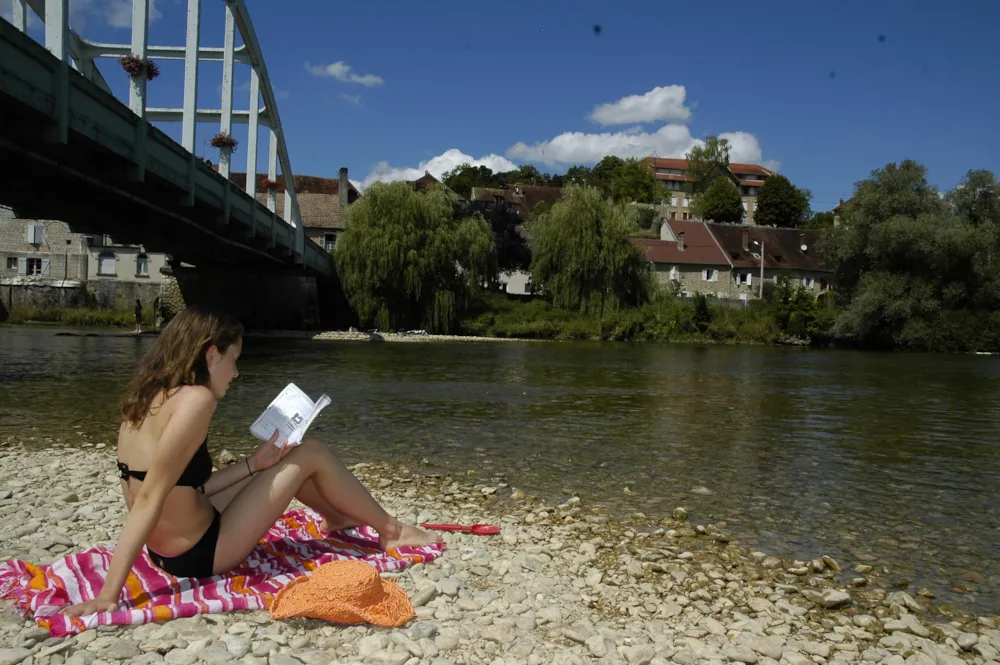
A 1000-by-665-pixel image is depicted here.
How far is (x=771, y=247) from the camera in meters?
70.4

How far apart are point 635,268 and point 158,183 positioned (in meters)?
31.2

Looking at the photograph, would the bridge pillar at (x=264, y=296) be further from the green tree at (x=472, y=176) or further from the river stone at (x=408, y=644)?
the green tree at (x=472, y=176)

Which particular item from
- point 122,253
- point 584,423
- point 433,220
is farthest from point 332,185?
point 584,423

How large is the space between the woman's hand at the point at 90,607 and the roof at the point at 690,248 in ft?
204

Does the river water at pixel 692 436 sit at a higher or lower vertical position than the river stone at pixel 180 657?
lower

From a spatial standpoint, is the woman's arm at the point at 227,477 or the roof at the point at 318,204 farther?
the roof at the point at 318,204

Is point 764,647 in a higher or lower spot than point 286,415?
lower

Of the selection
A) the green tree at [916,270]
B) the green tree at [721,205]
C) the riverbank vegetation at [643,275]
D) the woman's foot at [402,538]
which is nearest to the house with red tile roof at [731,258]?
the riverbank vegetation at [643,275]

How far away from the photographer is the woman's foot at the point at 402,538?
477 centimetres

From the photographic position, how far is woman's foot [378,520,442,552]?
477cm

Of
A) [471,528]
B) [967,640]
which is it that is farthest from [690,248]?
[967,640]

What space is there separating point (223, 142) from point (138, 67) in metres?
6.78

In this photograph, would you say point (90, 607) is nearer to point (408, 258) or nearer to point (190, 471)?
point (190, 471)

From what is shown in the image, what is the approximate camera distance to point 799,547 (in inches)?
237
